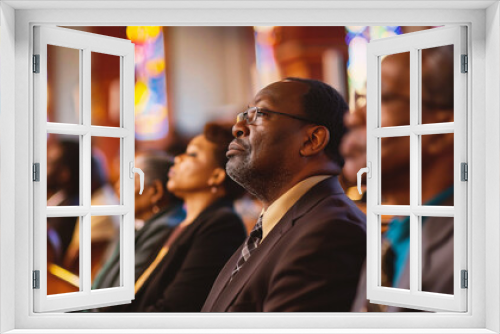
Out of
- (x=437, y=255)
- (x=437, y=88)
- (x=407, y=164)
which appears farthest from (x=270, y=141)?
(x=437, y=255)

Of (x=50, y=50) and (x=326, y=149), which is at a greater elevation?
(x=50, y=50)

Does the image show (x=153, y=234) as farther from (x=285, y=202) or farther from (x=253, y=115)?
(x=253, y=115)

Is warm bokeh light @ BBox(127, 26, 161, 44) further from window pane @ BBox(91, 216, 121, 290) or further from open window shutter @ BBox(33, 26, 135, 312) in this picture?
window pane @ BBox(91, 216, 121, 290)

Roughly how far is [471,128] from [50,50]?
290 centimetres

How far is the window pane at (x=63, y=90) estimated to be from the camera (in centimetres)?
387

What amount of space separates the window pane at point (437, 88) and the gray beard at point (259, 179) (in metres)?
1.11


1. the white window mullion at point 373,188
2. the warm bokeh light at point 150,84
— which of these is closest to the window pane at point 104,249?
the warm bokeh light at point 150,84

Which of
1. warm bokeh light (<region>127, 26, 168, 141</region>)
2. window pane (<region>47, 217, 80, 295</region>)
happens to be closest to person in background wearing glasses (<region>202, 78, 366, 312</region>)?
warm bokeh light (<region>127, 26, 168, 141</region>)

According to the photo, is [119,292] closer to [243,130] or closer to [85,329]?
[85,329]

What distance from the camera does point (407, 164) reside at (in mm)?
3930

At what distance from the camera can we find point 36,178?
9.88ft

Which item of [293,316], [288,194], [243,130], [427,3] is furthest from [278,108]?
[293,316]

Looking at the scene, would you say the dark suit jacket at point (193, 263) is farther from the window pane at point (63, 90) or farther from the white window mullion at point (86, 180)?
the window pane at point (63, 90)

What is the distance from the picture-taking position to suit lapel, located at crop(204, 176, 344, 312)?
3.85 meters
